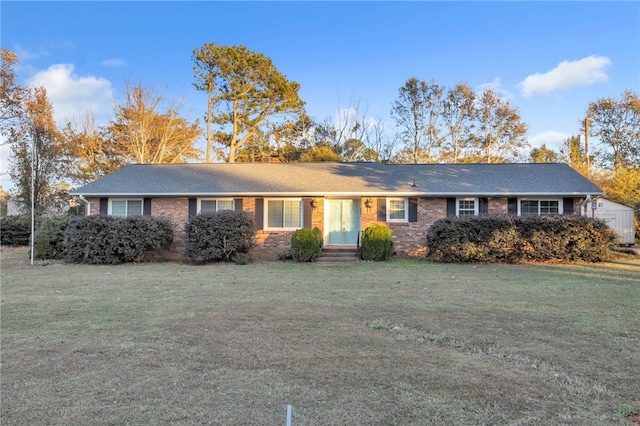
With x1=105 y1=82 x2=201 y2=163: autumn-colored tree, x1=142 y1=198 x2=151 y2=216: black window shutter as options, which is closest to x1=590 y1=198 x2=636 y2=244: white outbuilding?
x1=142 y1=198 x2=151 y2=216: black window shutter

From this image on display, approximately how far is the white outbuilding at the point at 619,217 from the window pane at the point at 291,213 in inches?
596

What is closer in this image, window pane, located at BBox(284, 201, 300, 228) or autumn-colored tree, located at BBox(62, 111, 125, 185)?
window pane, located at BBox(284, 201, 300, 228)

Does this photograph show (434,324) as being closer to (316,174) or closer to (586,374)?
(586,374)

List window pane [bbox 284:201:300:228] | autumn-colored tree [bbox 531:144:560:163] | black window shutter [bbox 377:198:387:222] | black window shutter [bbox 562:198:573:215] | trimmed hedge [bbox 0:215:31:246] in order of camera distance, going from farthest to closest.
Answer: autumn-colored tree [bbox 531:144:560:163] → trimmed hedge [bbox 0:215:31:246] → window pane [bbox 284:201:300:228] → black window shutter [bbox 377:198:387:222] → black window shutter [bbox 562:198:573:215]

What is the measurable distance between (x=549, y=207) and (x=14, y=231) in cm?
2673

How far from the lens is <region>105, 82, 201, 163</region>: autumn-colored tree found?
28422 millimetres

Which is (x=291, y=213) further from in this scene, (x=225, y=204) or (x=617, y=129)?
(x=617, y=129)

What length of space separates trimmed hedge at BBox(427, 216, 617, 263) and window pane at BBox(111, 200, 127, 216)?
1227cm

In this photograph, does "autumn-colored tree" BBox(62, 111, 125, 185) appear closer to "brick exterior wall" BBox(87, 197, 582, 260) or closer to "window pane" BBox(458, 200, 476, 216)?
"brick exterior wall" BBox(87, 197, 582, 260)

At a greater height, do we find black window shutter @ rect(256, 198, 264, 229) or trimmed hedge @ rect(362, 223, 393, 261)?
black window shutter @ rect(256, 198, 264, 229)

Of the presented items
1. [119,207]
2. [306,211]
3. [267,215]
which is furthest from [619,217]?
[119,207]

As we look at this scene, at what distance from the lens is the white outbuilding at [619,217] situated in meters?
20.5

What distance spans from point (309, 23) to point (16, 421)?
1719 cm

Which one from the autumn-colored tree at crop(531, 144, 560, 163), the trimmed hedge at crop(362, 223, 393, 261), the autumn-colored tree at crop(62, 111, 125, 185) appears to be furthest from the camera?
the autumn-colored tree at crop(531, 144, 560, 163)
